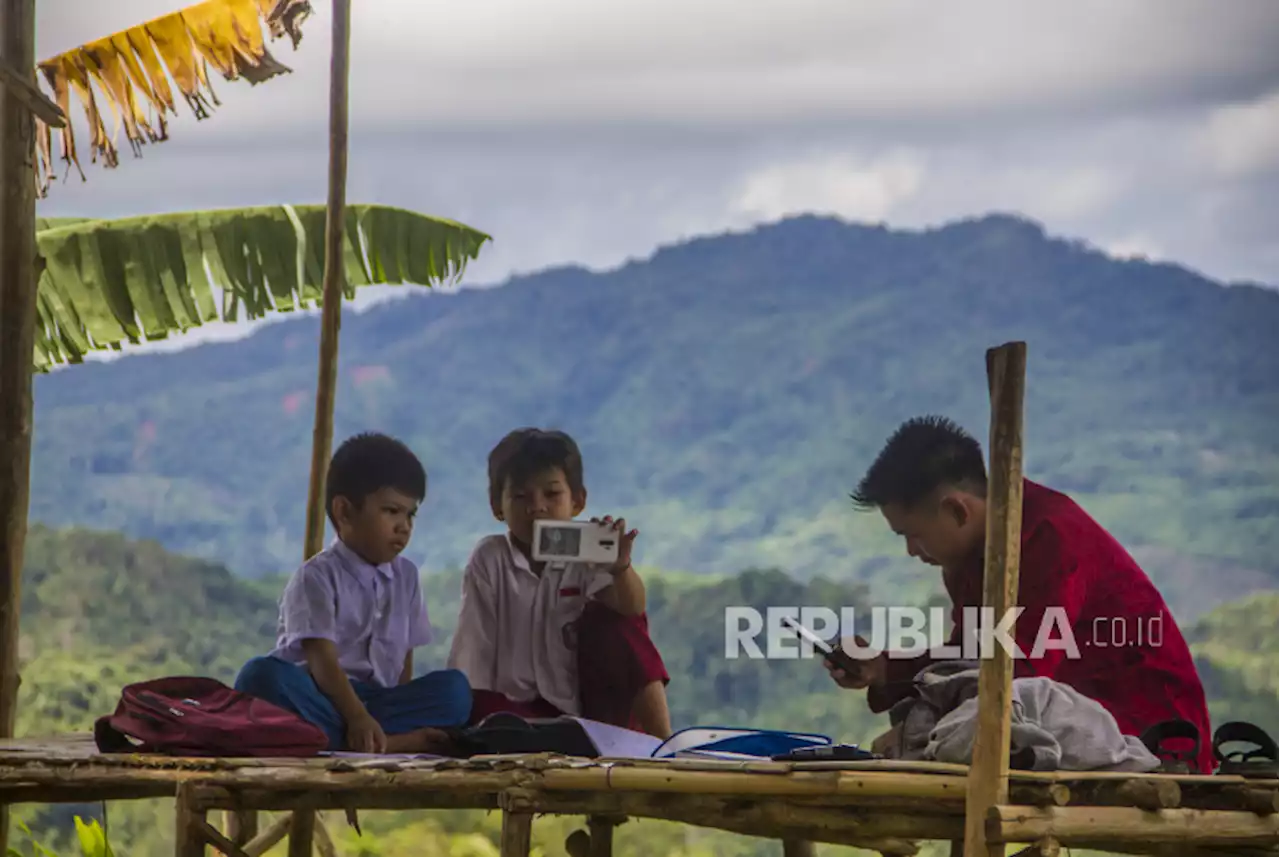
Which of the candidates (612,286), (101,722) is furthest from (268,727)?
(612,286)

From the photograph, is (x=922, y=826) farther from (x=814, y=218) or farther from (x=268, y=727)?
(x=814, y=218)

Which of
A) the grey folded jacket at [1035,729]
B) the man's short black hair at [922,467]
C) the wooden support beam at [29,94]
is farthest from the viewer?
the wooden support beam at [29,94]

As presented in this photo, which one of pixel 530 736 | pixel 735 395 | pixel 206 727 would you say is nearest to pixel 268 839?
pixel 206 727

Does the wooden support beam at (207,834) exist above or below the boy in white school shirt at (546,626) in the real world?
below

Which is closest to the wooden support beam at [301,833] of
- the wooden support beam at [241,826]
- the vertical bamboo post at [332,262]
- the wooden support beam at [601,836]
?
the wooden support beam at [241,826]

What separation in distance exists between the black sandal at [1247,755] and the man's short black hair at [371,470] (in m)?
2.19

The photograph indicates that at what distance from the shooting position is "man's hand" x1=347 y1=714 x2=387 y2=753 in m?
4.41

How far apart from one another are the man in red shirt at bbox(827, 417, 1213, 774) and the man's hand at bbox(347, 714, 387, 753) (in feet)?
3.93

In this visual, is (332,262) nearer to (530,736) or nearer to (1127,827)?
(530,736)

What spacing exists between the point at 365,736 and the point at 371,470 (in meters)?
0.74

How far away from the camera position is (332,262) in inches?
249

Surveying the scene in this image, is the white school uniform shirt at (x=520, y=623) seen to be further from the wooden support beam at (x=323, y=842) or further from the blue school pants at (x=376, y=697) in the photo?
the wooden support beam at (x=323, y=842)

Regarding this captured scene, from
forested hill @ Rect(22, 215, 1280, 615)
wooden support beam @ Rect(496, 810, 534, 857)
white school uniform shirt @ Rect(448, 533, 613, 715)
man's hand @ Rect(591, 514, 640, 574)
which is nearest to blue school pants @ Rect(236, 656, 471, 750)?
white school uniform shirt @ Rect(448, 533, 613, 715)

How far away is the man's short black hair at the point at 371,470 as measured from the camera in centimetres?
469
